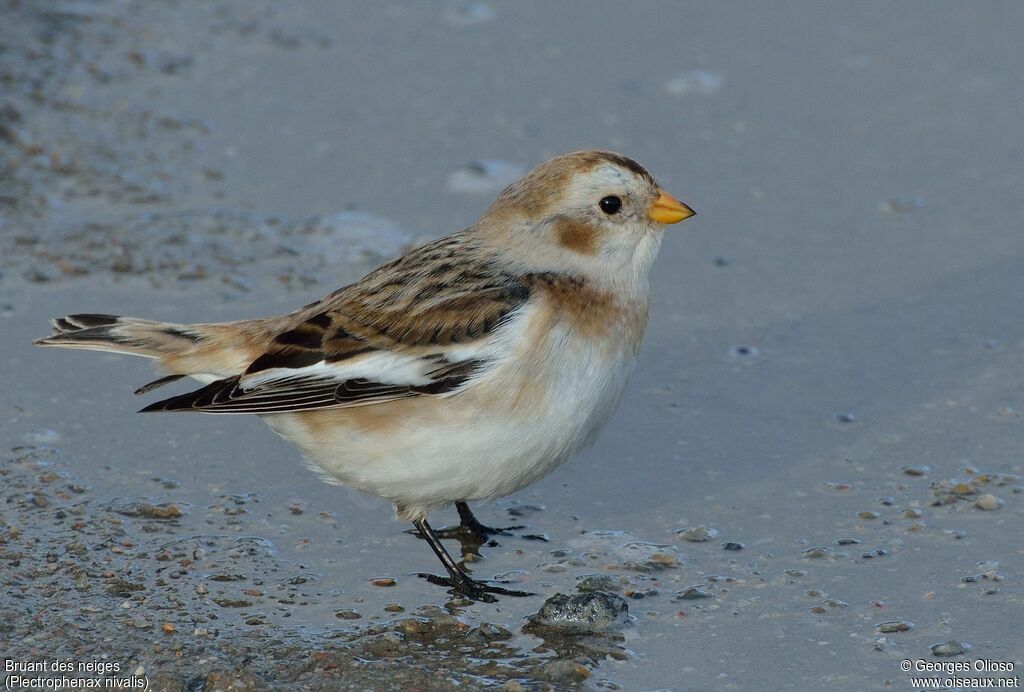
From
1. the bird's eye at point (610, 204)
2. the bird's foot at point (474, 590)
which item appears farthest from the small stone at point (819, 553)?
the bird's eye at point (610, 204)

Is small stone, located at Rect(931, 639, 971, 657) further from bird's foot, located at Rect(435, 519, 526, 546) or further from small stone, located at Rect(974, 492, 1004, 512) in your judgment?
bird's foot, located at Rect(435, 519, 526, 546)

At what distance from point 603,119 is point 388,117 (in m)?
1.10

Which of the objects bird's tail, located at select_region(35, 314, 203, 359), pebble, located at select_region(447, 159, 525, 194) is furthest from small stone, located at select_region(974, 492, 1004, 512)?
pebble, located at select_region(447, 159, 525, 194)

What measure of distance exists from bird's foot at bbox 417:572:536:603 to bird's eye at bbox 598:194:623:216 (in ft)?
4.12

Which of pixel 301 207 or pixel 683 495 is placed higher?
pixel 301 207

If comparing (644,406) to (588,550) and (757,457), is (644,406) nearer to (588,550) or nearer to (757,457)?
(757,457)

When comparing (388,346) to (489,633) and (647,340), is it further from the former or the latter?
(647,340)

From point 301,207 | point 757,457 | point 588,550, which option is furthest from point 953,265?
point 301,207

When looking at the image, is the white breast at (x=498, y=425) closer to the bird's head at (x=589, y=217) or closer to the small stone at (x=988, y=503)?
the bird's head at (x=589, y=217)

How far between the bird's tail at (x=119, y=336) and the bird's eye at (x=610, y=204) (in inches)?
55.3

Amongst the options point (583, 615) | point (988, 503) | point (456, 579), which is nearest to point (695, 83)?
point (988, 503)

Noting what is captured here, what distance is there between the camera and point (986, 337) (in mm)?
5879

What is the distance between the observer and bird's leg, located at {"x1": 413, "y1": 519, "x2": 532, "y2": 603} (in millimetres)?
4492

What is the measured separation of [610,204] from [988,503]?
1576mm
